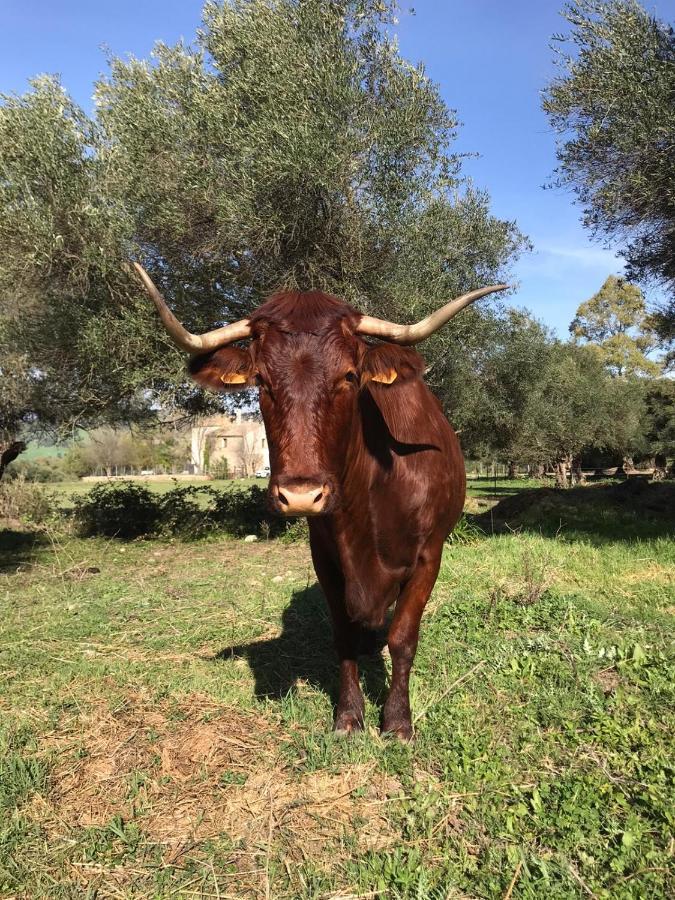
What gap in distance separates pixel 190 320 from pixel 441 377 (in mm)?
6114

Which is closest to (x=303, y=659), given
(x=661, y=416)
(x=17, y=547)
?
(x=17, y=547)

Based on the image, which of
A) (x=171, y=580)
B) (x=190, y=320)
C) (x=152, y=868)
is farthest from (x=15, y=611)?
(x=190, y=320)

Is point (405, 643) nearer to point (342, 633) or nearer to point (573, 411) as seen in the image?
point (342, 633)

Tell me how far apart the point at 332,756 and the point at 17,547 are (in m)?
10.9

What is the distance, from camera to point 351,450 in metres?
3.26

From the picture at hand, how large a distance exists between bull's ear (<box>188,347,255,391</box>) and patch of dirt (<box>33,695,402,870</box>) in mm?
2151

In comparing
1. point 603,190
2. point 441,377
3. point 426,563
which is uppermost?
point 603,190

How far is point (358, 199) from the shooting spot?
10711 millimetres

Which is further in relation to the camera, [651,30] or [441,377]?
[441,377]

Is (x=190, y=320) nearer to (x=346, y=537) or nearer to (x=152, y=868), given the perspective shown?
(x=346, y=537)

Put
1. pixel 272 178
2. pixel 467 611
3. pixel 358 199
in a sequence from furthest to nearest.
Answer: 1. pixel 358 199
2. pixel 272 178
3. pixel 467 611

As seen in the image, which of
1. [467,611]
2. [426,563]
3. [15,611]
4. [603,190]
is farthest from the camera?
[603,190]

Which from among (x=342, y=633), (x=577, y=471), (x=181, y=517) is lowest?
(x=181, y=517)

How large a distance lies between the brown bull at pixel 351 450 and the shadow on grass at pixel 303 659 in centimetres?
67
